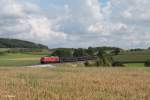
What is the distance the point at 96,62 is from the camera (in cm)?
8281

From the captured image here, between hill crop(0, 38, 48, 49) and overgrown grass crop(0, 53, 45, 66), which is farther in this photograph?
hill crop(0, 38, 48, 49)

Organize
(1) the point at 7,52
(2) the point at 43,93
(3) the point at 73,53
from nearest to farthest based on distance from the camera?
(2) the point at 43,93 < (3) the point at 73,53 < (1) the point at 7,52

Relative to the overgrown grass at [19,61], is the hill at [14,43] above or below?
above

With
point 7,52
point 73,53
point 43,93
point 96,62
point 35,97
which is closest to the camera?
point 35,97

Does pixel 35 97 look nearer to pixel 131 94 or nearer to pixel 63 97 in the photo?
pixel 63 97

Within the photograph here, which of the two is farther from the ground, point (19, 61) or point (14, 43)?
point (14, 43)

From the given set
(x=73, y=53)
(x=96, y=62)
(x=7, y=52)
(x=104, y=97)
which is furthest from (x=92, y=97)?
(x=7, y=52)

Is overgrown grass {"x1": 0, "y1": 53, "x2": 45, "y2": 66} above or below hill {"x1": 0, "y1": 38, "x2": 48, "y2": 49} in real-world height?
below

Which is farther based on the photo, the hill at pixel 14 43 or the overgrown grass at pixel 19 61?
the hill at pixel 14 43

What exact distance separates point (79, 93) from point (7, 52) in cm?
12451

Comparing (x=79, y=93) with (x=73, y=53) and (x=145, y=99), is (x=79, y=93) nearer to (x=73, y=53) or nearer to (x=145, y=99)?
(x=145, y=99)

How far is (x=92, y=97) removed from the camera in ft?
42.5

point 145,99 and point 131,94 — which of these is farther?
point 131,94

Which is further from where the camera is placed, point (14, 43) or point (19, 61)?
point (14, 43)
